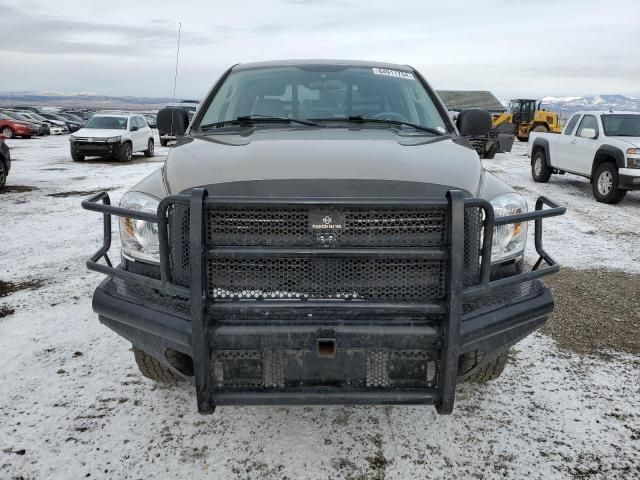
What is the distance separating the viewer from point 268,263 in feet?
7.14

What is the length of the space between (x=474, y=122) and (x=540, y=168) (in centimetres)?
1090

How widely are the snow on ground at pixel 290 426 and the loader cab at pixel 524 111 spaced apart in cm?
3314

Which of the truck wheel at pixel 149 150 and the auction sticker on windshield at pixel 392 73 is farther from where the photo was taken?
the truck wheel at pixel 149 150

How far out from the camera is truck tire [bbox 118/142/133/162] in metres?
18.5

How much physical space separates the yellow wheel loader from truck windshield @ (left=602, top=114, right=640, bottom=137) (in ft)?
74.0

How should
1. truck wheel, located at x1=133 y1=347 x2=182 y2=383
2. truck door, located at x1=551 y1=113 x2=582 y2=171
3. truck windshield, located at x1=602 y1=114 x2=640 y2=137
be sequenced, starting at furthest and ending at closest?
truck door, located at x1=551 y1=113 x2=582 y2=171 < truck windshield, located at x1=602 y1=114 x2=640 y2=137 < truck wheel, located at x1=133 y1=347 x2=182 y2=383

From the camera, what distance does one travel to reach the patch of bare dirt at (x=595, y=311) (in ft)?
13.1

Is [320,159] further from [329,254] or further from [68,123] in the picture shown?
[68,123]

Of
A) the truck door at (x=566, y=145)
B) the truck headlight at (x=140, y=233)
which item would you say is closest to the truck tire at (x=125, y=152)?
the truck door at (x=566, y=145)

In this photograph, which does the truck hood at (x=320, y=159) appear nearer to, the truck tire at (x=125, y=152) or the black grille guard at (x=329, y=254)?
the black grille guard at (x=329, y=254)

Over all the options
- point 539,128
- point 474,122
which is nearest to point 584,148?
point 474,122

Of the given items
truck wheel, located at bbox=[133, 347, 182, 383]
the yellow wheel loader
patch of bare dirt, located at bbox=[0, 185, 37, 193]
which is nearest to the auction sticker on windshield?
truck wheel, located at bbox=[133, 347, 182, 383]

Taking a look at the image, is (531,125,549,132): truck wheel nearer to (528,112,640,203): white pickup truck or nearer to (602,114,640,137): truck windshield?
(528,112,640,203): white pickup truck

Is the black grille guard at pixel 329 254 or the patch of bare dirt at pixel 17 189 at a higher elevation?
the black grille guard at pixel 329 254
